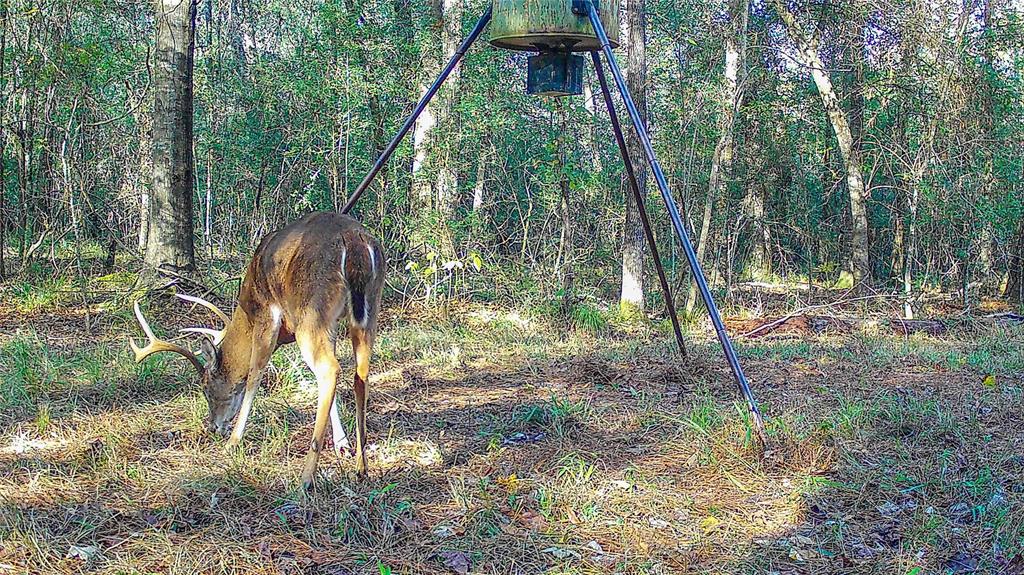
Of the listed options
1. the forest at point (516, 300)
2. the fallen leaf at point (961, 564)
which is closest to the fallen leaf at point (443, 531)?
the forest at point (516, 300)

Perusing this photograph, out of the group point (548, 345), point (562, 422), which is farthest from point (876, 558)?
point (548, 345)

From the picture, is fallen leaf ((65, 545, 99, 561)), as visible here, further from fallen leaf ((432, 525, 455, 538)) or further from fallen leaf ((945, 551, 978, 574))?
fallen leaf ((945, 551, 978, 574))

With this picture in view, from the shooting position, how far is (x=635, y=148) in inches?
431

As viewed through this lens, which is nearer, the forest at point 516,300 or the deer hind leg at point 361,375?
the forest at point 516,300

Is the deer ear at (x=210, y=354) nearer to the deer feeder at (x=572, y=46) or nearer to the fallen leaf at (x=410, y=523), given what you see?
the fallen leaf at (x=410, y=523)

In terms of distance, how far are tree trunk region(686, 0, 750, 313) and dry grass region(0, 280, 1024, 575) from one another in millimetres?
4009

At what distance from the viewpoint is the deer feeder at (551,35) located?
5.28 meters

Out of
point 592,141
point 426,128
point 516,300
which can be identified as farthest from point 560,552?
point 592,141

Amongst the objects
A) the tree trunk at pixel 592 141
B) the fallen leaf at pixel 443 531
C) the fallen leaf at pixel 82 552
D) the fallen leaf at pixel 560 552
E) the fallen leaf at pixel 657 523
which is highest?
the tree trunk at pixel 592 141

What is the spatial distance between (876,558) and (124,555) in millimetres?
3319

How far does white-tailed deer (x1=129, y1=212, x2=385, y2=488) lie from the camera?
489cm

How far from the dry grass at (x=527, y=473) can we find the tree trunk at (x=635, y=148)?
322 centimetres

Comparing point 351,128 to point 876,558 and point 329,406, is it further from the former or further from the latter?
point 876,558

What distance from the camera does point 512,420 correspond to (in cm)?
629
